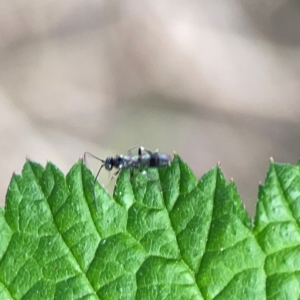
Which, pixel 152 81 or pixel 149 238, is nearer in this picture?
pixel 149 238

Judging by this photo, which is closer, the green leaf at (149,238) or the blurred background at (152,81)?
the green leaf at (149,238)

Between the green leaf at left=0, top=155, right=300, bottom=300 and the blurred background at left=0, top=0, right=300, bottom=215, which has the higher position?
the blurred background at left=0, top=0, right=300, bottom=215

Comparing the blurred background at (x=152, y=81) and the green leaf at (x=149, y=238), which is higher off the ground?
the blurred background at (x=152, y=81)

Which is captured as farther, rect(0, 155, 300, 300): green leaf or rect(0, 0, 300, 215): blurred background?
rect(0, 0, 300, 215): blurred background

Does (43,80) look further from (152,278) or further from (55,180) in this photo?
(152,278)

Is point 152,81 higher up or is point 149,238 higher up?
point 152,81
